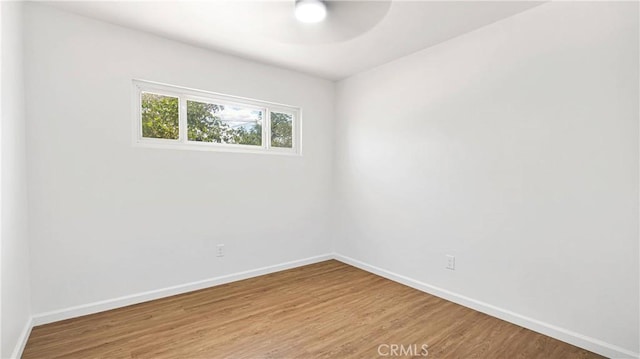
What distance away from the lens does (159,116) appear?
2.80m

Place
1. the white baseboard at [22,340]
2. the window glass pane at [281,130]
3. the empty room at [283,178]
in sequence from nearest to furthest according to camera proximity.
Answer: the white baseboard at [22,340] → the empty room at [283,178] → the window glass pane at [281,130]

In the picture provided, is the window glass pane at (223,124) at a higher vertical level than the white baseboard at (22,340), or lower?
higher

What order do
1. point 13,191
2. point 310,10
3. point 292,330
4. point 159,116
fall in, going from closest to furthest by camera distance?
point 310,10 → point 13,191 → point 292,330 → point 159,116

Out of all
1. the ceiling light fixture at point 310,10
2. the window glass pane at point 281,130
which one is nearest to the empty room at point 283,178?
the ceiling light fixture at point 310,10

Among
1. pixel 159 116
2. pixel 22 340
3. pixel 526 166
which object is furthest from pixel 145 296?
pixel 526 166

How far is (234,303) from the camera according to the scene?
2.67 m

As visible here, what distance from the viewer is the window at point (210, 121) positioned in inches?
108

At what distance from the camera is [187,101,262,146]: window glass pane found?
3.01 meters

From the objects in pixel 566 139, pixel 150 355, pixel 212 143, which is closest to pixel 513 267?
pixel 566 139

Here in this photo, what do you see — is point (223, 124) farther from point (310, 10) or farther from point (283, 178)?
→ point (310, 10)

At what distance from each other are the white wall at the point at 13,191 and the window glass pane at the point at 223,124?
48.3 inches

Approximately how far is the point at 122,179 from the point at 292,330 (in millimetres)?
1895

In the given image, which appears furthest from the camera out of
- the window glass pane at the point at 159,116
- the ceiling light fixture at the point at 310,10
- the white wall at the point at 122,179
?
the window glass pane at the point at 159,116

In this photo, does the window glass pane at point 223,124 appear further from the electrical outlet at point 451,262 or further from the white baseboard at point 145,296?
the electrical outlet at point 451,262
